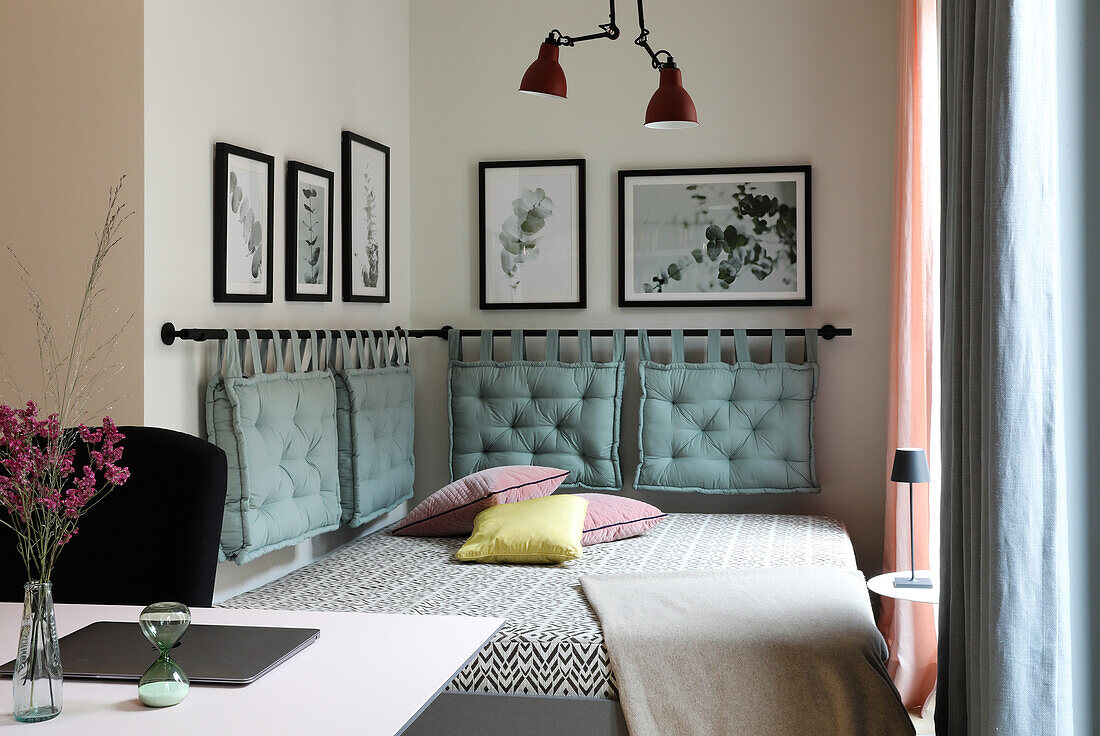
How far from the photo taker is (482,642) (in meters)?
1.45

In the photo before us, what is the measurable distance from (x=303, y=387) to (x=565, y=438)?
3.98 feet

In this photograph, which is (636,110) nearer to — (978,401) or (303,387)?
(303,387)

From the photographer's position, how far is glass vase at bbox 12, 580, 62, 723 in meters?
1.13

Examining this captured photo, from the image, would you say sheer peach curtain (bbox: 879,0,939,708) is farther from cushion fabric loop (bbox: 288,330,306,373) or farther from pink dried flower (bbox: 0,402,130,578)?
pink dried flower (bbox: 0,402,130,578)

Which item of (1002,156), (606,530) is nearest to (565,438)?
(606,530)

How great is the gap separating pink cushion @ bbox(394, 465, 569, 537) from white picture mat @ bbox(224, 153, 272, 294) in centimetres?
90

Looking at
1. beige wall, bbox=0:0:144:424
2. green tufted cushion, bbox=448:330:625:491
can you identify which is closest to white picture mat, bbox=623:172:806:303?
green tufted cushion, bbox=448:330:625:491

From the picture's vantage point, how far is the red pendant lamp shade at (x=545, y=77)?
3023 mm

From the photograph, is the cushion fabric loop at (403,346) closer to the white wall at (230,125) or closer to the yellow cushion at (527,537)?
the white wall at (230,125)

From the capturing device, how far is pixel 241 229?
2924mm

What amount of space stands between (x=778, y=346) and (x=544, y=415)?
3.05 ft

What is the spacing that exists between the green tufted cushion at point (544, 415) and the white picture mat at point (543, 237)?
22 centimetres

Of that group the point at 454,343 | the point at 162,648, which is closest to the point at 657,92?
the point at 454,343

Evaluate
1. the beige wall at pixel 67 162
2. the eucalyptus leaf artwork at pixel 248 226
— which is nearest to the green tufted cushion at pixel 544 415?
the eucalyptus leaf artwork at pixel 248 226
